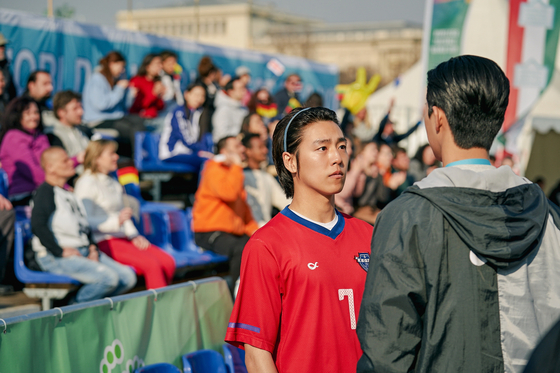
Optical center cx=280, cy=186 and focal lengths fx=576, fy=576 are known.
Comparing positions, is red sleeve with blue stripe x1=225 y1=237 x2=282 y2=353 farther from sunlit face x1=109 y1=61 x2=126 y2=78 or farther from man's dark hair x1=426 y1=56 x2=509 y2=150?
sunlit face x1=109 y1=61 x2=126 y2=78

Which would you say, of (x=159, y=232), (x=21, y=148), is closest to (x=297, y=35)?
(x=159, y=232)

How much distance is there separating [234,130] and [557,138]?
813 centimetres

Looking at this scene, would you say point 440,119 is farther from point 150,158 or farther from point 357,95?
point 357,95

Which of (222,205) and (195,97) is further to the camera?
(195,97)

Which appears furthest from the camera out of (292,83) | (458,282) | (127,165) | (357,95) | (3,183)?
(357,95)

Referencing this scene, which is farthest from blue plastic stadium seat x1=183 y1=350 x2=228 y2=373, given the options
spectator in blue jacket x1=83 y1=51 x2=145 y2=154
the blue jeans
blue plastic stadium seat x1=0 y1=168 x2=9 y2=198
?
spectator in blue jacket x1=83 y1=51 x2=145 y2=154

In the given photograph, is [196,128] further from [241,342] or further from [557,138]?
[557,138]

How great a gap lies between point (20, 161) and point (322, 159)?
460 centimetres

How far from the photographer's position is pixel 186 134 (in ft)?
28.3

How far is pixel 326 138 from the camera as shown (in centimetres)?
235

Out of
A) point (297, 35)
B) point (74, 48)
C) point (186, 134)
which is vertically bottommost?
point (186, 134)

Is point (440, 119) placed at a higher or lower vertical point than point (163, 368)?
higher

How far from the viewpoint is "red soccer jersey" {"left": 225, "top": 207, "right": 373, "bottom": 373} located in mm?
2107

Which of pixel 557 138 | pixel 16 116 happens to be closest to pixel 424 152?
pixel 557 138
